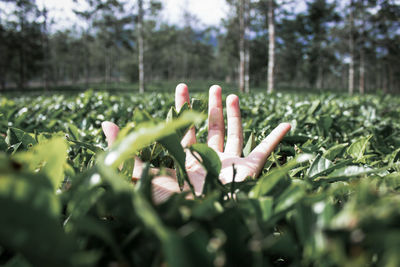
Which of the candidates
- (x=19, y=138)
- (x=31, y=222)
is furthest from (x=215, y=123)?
(x=31, y=222)

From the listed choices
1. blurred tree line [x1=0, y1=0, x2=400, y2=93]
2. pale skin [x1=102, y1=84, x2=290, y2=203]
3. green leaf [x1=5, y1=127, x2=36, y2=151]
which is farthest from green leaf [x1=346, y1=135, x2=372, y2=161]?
blurred tree line [x1=0, y1=0, x2=400, y2=93]

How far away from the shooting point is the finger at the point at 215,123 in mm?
1325

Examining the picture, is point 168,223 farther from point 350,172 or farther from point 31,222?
point 350,172

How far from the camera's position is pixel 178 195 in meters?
0.55

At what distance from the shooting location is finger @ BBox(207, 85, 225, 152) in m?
1.33

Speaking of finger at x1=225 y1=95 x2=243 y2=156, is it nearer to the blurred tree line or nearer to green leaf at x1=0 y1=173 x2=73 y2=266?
green leaf at x1=0 y1=173 x2=73 y2=266

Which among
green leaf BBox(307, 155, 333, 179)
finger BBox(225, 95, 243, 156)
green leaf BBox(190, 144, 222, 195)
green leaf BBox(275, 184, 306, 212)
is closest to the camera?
green leaf BBox(275, 184, 306, 212)

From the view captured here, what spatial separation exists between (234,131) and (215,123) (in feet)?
0.34

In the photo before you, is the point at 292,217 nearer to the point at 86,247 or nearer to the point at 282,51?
the point at 86,247

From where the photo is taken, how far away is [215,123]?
1355 mm

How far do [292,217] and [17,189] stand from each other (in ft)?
1.70

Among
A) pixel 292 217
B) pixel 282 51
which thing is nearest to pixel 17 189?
pixel 292 217

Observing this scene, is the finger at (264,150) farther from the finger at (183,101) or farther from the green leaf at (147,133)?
the green leaf at (147,133)

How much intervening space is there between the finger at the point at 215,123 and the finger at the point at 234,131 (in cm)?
4
